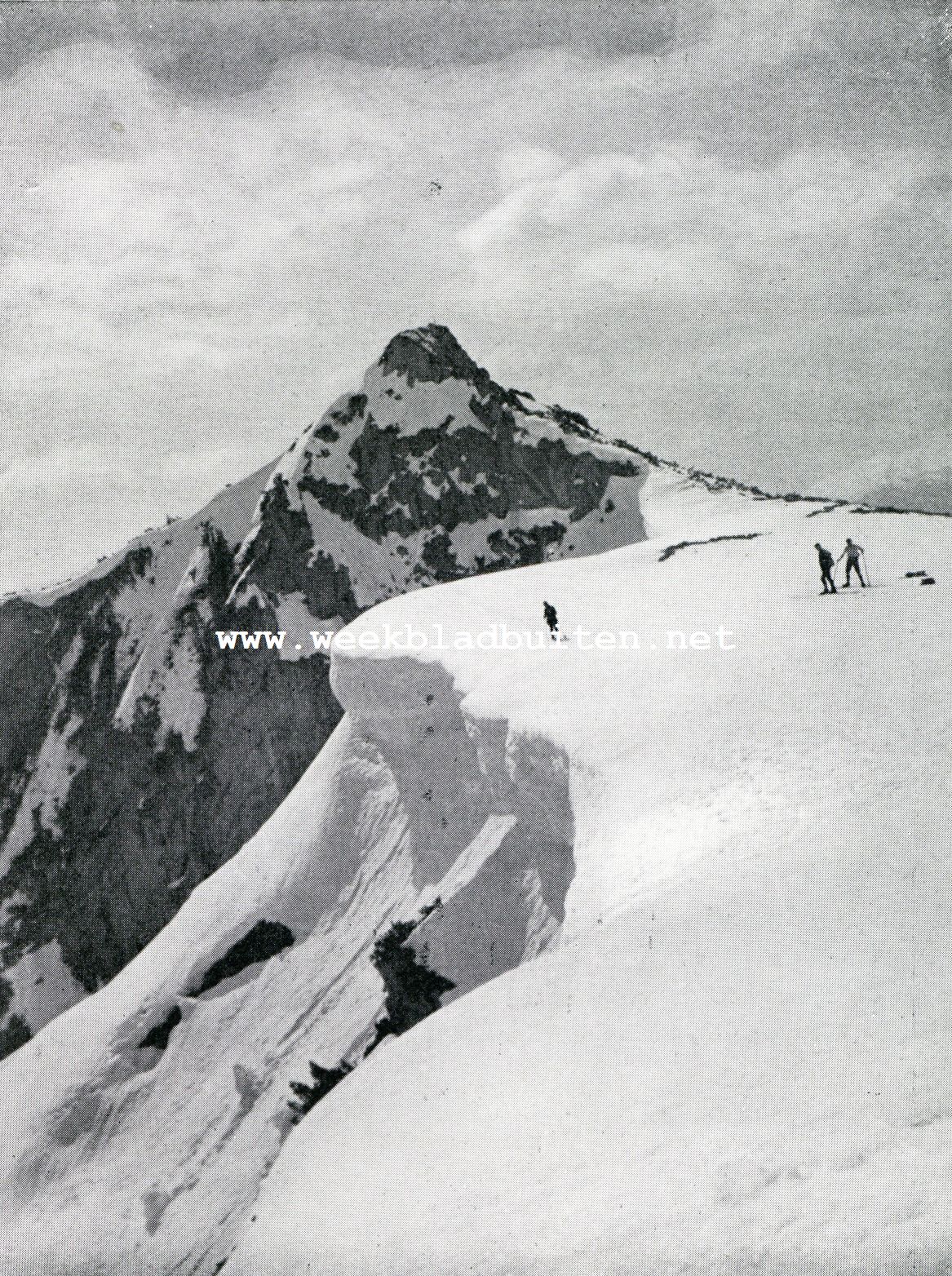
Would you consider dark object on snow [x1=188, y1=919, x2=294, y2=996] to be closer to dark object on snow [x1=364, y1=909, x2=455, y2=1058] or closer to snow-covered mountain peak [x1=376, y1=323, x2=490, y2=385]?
dark object on snow [x1=364, y1=909, x2=455, y2=1058]

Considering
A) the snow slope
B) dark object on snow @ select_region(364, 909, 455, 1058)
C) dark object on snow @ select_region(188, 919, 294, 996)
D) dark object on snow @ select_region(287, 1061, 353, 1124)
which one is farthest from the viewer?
dark object on snow @ select_region(188, 919, 294, 996)

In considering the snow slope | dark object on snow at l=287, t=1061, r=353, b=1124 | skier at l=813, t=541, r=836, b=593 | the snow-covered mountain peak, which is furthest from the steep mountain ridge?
the snow-covered mountain peak

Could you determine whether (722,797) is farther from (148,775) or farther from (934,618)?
(148,775)

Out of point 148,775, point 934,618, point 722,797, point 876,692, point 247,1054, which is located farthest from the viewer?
point 148,775

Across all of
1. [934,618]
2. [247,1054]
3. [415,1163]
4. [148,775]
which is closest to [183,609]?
[148,775]

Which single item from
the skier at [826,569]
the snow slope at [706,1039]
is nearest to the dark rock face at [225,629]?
the skier at [826,569]

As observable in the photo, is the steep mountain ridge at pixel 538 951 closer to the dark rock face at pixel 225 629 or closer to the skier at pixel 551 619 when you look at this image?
the skier at pixel 551 619

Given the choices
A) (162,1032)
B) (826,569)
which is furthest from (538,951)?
(162,1032)
